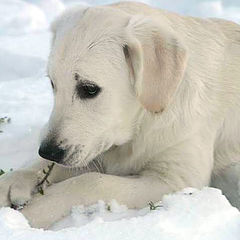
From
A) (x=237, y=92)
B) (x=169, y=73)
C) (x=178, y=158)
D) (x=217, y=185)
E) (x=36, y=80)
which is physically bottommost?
(x=36, y=80)

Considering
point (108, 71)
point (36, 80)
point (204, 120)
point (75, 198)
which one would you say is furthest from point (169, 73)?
point (36, 80)

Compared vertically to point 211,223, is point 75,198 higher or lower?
lower

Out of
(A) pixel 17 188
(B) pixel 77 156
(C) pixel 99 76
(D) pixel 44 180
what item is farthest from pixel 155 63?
(A) pixel 17 188

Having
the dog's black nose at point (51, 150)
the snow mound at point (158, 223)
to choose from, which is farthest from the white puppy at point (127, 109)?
the snow mound at point (158, 223)

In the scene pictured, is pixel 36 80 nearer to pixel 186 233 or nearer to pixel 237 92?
pixel 237 92

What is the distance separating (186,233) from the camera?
2.94m

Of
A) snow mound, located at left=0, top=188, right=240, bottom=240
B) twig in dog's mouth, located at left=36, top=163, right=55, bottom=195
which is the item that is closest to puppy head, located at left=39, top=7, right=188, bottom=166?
twig in dog's mouth, located at left=36, top=163, right=55, bottom=195

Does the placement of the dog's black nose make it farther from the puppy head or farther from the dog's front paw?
the dog's front paw

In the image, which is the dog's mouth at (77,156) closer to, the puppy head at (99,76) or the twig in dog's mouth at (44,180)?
the puppy head at (99,76)

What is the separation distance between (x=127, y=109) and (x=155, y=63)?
1.17 feet

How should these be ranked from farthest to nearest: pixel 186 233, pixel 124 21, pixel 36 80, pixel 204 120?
pixel 36 80
pixel 204 120
pixel 124 21
pixel 186 233

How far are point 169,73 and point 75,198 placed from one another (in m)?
0.88

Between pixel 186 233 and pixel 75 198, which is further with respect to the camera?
pixel 75 198

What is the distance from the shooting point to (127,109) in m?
3.88
